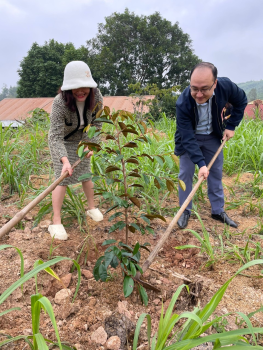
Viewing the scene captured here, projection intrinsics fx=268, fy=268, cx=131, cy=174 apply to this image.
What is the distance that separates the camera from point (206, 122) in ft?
7.40

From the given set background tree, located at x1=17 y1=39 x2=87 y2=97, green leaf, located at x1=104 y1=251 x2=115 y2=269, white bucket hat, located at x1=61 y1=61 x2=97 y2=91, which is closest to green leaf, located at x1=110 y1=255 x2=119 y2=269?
green leaf, located at x1=104 y1=251 x2=115 y2=269

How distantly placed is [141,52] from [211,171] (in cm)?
2655

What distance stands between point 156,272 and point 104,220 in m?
0.75

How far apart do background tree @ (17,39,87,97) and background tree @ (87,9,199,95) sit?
2257mm

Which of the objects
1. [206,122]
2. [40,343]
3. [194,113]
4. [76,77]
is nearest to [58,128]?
[76,77]

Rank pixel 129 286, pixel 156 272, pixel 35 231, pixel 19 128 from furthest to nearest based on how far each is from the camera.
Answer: pixel 19 128 → pixel 35 231 → pixel 156 272 → pixel 129 286

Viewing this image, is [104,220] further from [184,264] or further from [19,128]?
[19,128]

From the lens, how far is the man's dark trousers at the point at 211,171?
2361mm

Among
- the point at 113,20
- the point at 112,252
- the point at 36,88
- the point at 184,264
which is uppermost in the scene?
the point at 113,20

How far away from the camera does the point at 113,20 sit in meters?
26.2

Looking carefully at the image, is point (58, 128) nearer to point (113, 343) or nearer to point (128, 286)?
point (128, 286)

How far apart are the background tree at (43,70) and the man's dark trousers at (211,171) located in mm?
23957

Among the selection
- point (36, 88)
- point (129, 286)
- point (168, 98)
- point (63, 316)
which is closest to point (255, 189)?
point (129, 286)

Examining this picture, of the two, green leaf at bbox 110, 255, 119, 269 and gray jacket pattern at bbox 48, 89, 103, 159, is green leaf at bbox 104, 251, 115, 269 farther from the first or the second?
gray jacket pattern at bbox 48, 89, 103, 159
